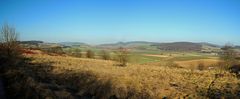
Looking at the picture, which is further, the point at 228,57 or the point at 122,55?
the point at 122,55

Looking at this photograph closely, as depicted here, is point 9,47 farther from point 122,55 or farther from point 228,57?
point 228,57

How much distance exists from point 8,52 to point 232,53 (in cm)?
4347

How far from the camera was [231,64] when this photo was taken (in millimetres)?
45906

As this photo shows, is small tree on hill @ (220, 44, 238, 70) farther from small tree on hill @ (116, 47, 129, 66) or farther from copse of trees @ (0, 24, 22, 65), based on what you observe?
copse of trees @ (0, 24, 22, 65)

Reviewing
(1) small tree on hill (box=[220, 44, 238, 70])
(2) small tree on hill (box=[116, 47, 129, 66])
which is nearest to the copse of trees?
(2) small tree on hill (box=[116, 47, 129, 66])

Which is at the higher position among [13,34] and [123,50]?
[13,34]

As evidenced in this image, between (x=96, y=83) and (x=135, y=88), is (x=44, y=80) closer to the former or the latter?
(x=96, y=83)

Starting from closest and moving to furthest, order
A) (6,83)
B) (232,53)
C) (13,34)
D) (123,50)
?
(6,83) → (13,34) → (232,53) → (123,50)

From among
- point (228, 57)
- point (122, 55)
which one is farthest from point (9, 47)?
point (228, 57)

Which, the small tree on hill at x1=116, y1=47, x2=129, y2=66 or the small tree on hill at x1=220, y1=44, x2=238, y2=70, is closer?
the small tree on hill at x1=220, y1=44, x2=238, y2=70

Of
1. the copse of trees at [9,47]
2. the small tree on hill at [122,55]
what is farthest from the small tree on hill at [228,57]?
the copse of trees at [9,47]

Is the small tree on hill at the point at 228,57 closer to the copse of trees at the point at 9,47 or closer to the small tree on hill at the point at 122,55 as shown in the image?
the small tree on hill at the point at 122,55

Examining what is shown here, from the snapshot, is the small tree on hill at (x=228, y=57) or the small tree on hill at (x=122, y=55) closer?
the small tree on hill at (x=228, y=57)

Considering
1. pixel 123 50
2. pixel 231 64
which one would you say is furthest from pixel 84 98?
pixel 231 64
